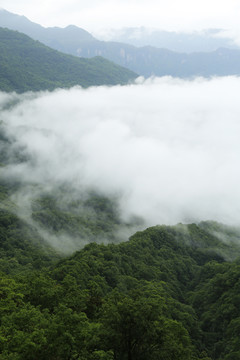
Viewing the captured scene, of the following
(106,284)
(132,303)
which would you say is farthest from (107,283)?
(132,303)

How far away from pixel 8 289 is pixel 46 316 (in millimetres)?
7946

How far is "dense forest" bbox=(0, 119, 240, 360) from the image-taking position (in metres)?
26.5

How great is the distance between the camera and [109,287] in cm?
6588

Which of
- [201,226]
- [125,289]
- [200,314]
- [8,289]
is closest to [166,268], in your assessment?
[200,314]

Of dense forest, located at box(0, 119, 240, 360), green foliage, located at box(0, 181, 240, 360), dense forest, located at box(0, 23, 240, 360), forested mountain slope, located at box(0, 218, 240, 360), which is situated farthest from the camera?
dense forest, located at box(0, 23, 240, 360)

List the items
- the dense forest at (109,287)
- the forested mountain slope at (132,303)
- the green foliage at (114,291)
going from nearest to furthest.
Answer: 1. the forested mountain slope at (132,303)
2. the green foliage at (114,291)
3. the dense forest at (109,287)

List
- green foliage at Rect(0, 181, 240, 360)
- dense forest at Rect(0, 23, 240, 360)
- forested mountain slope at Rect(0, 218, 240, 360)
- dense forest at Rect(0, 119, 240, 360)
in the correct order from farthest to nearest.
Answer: dense forest at Rect(0, 23, 240, 360)
dense forest at Rect(0, 119, 240, 360)
green foliage at Rect(0, 181, 240, 360)
forested mountain slope at Rect(0, 218, 240, 360)

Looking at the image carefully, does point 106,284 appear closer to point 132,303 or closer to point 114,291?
point 114,291

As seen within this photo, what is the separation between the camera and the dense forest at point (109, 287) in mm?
26547

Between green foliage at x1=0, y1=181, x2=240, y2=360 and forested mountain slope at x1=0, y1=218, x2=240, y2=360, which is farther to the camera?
Answer: green foliage at x1=0, y1=181, x2=240, y2=360

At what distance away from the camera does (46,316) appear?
29.4m

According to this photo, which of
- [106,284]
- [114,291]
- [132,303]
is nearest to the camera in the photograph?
[132,303]

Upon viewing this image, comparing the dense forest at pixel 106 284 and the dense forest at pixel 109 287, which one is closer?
the dense forest at pixel 109 287

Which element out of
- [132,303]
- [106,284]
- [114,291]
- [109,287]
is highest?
[106,284]
